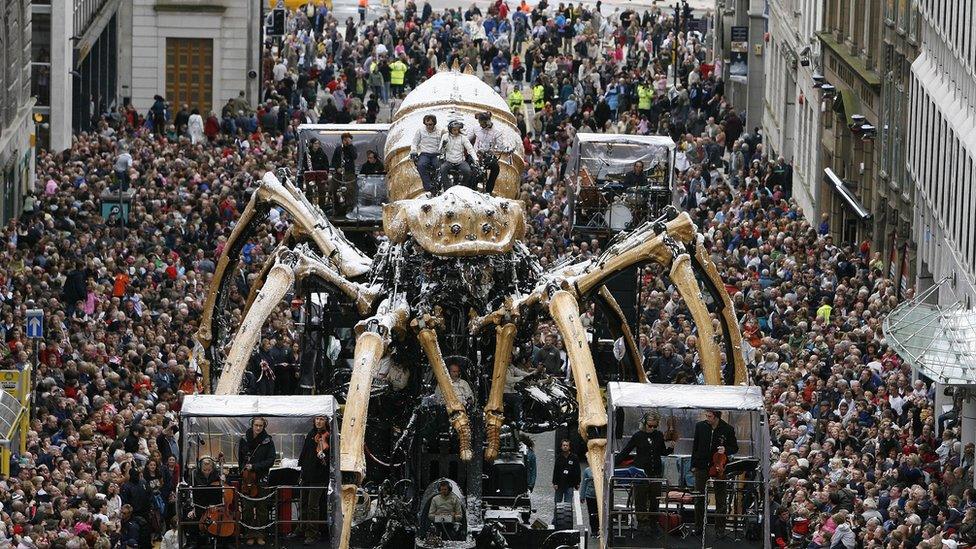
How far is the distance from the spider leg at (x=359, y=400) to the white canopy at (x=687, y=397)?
10.1ft

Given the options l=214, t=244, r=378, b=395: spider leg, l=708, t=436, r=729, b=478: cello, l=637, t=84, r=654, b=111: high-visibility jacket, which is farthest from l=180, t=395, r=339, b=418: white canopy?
l=637, t=84, r=654, b=111: high-visibility jacket

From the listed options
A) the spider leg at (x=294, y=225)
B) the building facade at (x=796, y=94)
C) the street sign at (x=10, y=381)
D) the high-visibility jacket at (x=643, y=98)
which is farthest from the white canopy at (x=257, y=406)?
the high-visibility jacket at (x=643, y=98)

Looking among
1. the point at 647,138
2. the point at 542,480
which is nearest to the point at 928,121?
the point at 647,138

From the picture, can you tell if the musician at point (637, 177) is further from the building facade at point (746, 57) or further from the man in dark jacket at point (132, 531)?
the building facade at point (746, 57)

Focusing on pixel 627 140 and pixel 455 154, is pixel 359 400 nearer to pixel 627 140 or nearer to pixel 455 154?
pixel 455 154

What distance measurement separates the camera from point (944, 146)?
6259 cm

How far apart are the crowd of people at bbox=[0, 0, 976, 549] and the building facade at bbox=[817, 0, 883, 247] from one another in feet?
2.79

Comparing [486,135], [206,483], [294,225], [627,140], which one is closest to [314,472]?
[206,483]

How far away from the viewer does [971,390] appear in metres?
51.5

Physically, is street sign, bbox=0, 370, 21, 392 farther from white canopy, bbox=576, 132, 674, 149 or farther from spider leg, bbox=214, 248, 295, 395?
white canopy, bbox=576, 132, 674, 149

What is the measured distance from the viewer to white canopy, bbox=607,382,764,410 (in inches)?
1674

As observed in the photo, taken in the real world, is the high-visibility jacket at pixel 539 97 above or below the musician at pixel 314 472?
above

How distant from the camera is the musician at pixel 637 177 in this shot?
200 feet

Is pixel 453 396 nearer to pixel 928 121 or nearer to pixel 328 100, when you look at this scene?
pixel 928 121
